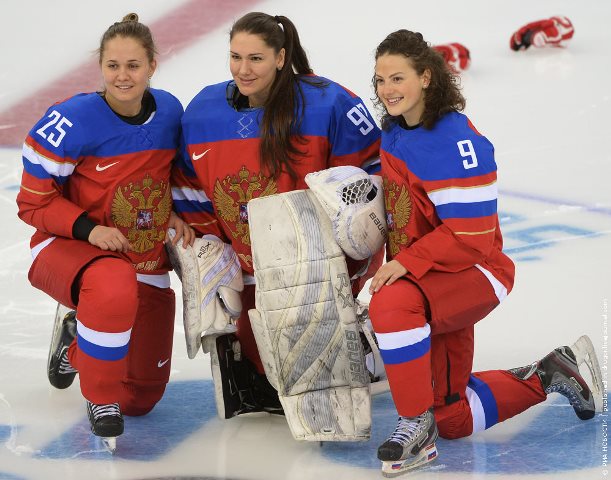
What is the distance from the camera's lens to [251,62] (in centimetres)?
275

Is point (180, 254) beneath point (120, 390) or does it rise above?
above

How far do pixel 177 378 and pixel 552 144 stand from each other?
6.88 feet

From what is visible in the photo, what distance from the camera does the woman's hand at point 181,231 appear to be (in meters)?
2.87

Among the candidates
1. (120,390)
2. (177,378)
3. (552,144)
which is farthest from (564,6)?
(120,390)

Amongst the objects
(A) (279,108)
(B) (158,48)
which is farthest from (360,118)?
(B) (158,48)

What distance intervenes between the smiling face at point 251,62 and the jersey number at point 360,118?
0.65ft

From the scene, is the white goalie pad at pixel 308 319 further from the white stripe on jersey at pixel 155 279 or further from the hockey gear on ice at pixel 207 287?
the white stripe on jersey at pixel 155 279

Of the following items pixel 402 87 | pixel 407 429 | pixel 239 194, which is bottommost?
pixel 407 429

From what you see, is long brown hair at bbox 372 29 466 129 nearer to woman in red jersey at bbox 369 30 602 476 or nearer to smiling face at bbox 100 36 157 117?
woman in red jersey at bbox 369 30 602 476

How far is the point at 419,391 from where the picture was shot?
254 centimetres

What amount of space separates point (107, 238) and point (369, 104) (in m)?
2.51

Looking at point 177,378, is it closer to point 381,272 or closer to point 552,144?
point 381,272

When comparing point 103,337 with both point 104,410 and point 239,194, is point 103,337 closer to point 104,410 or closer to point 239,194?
point 104,410

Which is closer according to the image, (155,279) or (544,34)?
(155,279)
